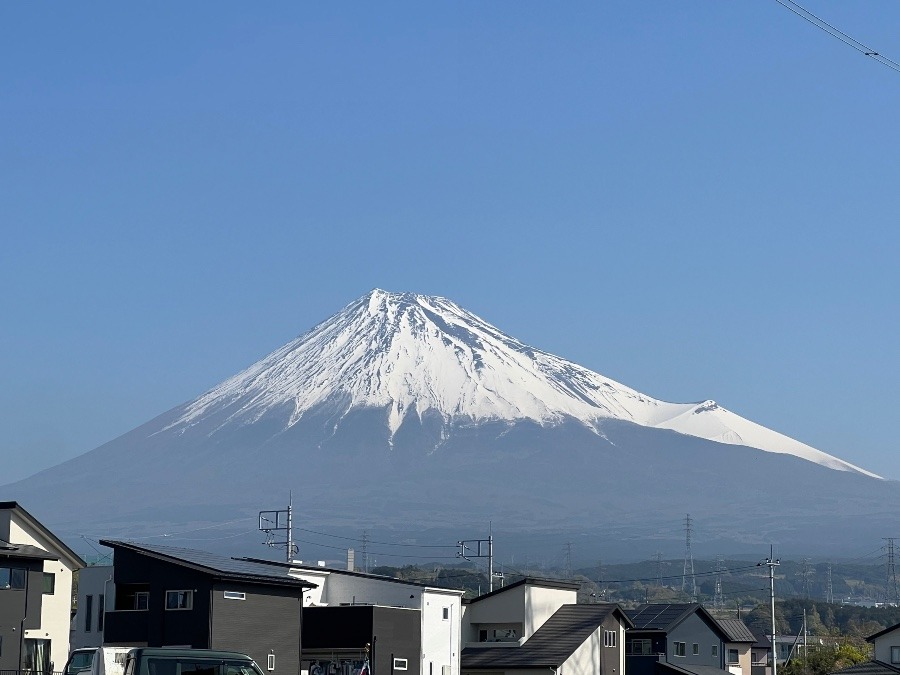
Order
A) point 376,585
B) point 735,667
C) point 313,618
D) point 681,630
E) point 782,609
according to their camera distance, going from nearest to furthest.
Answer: point 313,618 < point 376,585 < point 681,630 < point 735,667 < point 782,609

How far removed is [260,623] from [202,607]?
2.16 metres

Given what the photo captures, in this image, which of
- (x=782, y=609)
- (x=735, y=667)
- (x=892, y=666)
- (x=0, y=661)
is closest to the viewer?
(x=0, y=661)

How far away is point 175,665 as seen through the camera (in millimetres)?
22781

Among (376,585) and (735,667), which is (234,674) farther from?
(735,667)

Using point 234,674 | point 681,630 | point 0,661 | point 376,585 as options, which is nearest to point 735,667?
point 681,630

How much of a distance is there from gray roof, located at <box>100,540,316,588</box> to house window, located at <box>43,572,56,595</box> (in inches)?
75.3

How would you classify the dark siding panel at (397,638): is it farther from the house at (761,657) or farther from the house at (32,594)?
the house at (761,657)

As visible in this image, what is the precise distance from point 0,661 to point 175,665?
2308cm

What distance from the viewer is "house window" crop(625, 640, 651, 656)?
227 feet

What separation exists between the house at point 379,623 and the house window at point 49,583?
799 cm

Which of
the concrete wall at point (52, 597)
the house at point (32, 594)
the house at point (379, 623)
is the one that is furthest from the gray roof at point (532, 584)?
the concrete wall at point (52, 597)

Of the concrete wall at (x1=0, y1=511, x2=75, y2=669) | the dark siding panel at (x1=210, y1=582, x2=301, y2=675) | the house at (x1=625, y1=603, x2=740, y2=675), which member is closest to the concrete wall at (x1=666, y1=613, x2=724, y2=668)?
the house at (x1=625, y1=603, x2=740, y2=675)

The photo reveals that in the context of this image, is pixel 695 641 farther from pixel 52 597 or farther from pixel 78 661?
pixel 78 661

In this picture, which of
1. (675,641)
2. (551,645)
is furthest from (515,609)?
(675,641)
